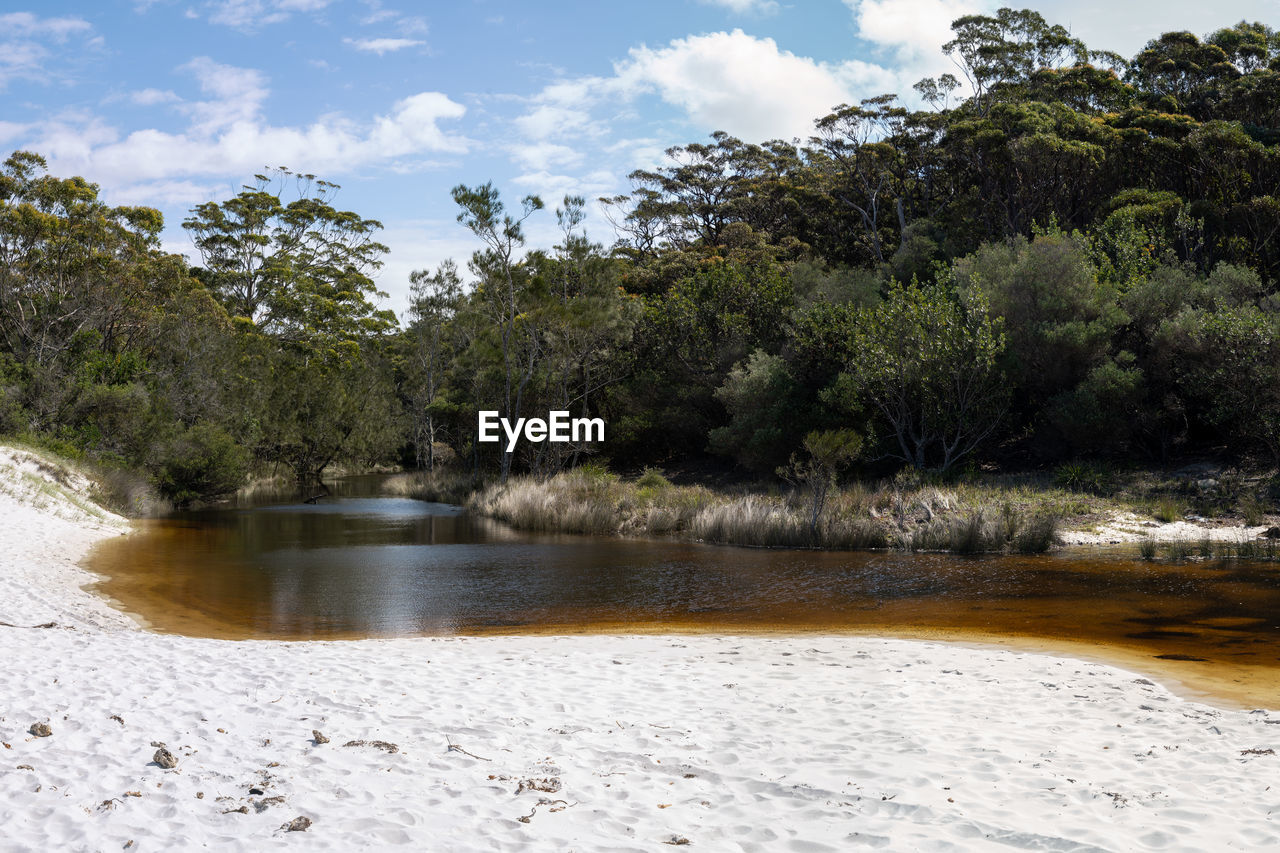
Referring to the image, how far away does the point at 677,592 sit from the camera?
52.9 feet

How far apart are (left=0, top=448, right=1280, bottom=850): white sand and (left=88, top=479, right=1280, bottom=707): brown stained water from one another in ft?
8.39

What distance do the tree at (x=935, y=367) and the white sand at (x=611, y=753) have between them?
1912cm

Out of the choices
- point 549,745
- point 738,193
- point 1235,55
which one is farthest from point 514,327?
point 1235,55

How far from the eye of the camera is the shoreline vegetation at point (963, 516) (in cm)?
2034

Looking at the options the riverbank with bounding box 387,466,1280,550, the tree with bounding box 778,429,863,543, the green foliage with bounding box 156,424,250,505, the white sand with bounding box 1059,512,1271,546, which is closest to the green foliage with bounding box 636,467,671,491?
the riverbank with bounding box 387,466,1280,550

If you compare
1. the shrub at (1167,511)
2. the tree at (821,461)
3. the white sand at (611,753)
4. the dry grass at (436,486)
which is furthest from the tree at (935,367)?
the dry grass at (436,486)

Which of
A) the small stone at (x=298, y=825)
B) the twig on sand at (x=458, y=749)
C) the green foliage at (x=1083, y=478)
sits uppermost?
the green foliage at (x=1083, y=478)

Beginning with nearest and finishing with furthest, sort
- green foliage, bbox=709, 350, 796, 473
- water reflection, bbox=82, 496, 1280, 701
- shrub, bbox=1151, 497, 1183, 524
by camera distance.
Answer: water reflection, bbox=82, 496, 1280, 701, shrub, bbox=1151, 497, 1183, 524, green foliage, bbox=709, 350, 796, 473

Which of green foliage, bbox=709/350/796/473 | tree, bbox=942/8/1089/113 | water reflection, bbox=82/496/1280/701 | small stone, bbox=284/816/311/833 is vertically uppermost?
tree, bbox=942/8/1089/113

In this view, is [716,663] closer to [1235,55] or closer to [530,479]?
[530,479]

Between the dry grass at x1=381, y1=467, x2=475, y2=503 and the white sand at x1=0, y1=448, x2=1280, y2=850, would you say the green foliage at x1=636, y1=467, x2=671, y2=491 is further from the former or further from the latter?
the white sand at x1=0, y1=448, x2=1280, y2=850

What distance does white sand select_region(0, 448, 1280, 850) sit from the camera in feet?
16.0

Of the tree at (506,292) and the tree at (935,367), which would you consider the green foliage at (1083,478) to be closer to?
the tree at (935,367)

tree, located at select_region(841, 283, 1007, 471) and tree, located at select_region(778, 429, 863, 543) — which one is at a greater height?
tree, located at select_region(841, 283, 1007, 471)
